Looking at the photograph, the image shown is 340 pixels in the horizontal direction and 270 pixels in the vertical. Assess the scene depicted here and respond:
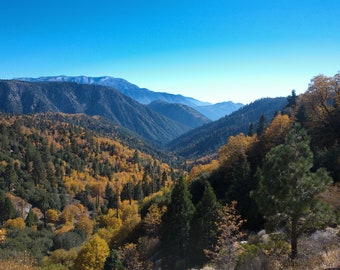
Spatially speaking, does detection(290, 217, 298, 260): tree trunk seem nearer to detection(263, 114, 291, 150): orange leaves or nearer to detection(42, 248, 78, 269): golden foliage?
detection(263, 114, 291, 150): orange leaves

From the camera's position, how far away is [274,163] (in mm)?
18734

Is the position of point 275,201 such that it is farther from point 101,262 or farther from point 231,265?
point 101,262

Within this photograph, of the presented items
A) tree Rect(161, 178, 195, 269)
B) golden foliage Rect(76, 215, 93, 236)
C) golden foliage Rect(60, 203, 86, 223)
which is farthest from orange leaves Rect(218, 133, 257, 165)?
golden foliage Rect(60, 203, 86, 223)

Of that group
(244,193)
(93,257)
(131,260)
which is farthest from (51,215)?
(244,193)

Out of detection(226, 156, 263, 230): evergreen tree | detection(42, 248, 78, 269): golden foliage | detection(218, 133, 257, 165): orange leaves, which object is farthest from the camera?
detection(42, 248, 78, 269): golden foliage

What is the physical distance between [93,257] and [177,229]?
2003 centimetres

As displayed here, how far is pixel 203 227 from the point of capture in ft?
124

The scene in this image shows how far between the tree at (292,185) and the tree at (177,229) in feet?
76.5

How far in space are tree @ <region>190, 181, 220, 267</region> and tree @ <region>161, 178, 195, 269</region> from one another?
3.46 feet

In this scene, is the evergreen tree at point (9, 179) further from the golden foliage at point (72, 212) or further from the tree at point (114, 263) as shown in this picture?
the tree at point (114, 263)

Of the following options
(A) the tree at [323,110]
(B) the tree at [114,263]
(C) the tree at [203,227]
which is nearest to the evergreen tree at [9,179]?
(B) the tree at [114,263]

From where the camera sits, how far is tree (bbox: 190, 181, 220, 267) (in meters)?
37.1

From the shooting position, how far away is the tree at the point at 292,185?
1783 centimetres

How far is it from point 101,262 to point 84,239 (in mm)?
51937
